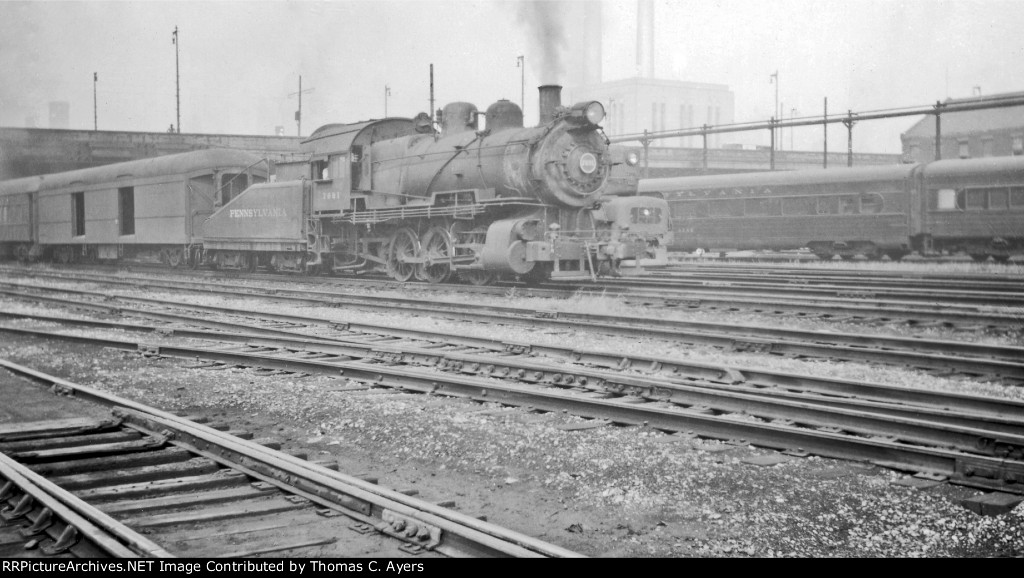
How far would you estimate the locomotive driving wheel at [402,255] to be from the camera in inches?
701

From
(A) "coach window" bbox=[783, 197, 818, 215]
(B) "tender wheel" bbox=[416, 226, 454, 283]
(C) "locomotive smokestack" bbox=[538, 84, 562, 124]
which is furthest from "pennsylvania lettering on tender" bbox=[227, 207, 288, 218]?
(A) "coach window" bbox=[783, 197, 818, 215]

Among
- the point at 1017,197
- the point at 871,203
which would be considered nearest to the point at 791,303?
the point at 1017,197

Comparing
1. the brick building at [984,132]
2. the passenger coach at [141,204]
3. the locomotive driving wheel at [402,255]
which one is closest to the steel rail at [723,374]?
→ the locomotive driving wheel at [402,255]

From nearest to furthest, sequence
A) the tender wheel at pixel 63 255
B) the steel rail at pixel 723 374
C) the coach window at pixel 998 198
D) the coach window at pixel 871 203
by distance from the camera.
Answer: the steel rail at pixel 723 374, the coach window at pixel 998 198, the coach window at pixel 871 203, the tender wheel at pixel 63 255

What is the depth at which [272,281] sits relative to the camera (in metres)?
19.7

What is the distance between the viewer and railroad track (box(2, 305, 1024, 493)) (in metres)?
5.00

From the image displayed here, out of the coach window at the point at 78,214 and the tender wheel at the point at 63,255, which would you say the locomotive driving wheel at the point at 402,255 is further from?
the tender wheel at the point at 63,255

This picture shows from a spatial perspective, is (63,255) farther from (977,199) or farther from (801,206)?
(977,199)

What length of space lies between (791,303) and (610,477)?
8701 mm

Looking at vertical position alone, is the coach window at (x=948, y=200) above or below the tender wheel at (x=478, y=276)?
above

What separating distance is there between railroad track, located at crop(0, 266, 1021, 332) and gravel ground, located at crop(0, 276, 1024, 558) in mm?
3664

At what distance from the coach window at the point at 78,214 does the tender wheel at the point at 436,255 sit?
16185 mm

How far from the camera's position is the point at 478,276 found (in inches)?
675

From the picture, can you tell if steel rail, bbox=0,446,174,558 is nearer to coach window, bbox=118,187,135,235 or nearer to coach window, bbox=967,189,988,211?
coach window, bbox=118,187,135,235
